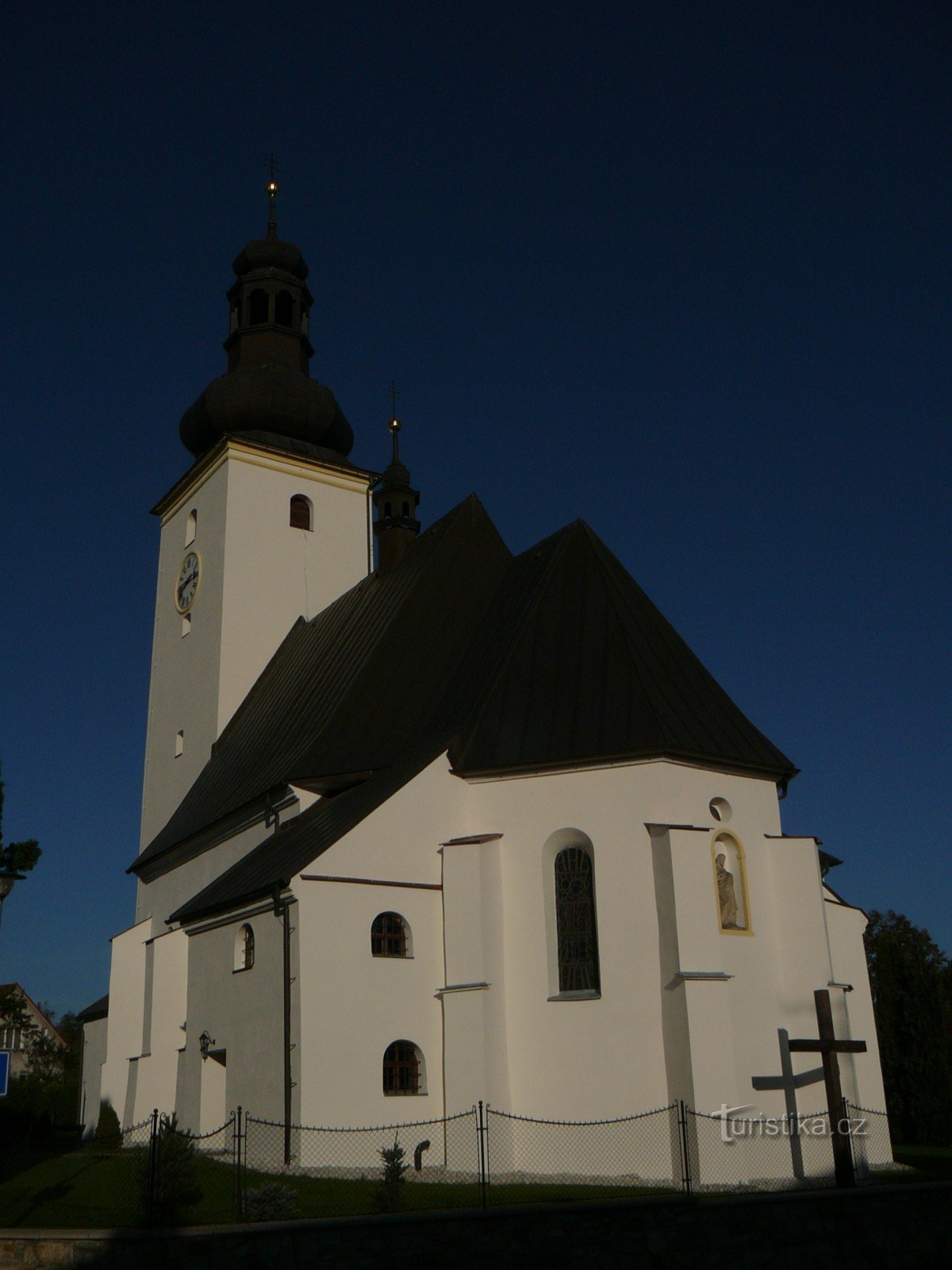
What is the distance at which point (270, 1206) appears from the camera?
11852 mm

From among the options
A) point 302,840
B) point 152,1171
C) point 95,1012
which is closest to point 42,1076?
point 95,1012

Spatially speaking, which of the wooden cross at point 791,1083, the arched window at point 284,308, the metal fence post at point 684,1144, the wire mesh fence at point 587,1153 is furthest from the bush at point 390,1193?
the arched window at point 284,308

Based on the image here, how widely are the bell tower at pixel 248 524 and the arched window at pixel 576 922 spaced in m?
13.3

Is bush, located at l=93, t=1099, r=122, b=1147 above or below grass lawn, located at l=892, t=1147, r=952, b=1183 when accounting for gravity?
above

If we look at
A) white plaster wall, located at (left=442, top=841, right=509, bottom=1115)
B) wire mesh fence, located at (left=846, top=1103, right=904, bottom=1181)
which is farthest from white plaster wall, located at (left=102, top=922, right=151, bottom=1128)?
wire mesh fence, located at (left=846, top=1103, right=904, bottom=1181)

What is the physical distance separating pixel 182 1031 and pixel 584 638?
1154 centimetres

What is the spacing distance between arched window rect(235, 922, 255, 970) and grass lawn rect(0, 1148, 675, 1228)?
10.7 ft

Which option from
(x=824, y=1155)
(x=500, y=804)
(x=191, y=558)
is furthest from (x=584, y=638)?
(x=191, y=558)

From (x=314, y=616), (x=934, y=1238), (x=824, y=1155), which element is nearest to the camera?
(x=934, y=1238)

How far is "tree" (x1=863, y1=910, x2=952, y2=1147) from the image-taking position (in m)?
25.7

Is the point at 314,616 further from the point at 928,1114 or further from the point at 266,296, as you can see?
the point at 928,1114

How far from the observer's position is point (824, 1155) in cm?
1767

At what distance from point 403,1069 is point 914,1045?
13.6 m

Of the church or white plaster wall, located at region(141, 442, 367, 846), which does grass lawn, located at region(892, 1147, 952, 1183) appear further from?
white plaster wall, located at region(141, 442, 367, 846)
